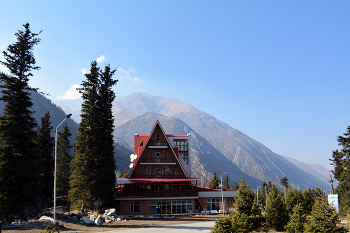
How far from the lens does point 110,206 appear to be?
39188mm

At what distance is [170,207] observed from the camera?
4559 centimetres

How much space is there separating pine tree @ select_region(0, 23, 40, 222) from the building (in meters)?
17.7

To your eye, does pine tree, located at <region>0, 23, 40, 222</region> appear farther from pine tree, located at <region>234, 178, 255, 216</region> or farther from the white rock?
pine tree, located at <region>234, 178, 255, 216</region>

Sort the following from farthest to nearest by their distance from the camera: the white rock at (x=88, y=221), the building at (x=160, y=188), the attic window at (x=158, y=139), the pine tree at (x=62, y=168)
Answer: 1. the pine tree at (x=62, y=168)
2. the attic window at (x=158, y=139)
3. the building at (x=160, y=188)
4. the white rock at (x=88, y=221)

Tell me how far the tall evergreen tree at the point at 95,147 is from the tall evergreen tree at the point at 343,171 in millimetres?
37899

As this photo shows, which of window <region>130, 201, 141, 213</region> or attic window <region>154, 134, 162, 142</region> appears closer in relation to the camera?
window <region>130, 201, 141, 213</region>

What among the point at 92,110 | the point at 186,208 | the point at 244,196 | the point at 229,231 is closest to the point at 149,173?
the point at 186,208

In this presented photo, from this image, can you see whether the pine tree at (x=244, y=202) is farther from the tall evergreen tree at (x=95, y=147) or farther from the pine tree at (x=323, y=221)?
the tall evergreen tree at (x=95, y=147)

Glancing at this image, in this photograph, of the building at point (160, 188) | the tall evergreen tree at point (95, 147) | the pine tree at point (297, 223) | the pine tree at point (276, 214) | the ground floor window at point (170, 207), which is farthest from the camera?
the ground floor window at point (170, 207)

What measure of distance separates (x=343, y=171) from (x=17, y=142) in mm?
59266

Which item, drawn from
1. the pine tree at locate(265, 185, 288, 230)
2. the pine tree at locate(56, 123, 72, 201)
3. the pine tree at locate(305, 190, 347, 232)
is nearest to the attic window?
the pine tree at locate(56, 123, 72, 201)

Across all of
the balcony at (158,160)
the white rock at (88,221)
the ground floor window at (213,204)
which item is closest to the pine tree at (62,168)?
the balcony at (158,160)

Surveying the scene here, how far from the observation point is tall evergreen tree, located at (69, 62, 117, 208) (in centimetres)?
3609

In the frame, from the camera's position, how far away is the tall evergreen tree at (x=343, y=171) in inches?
1717
